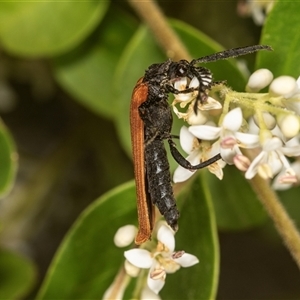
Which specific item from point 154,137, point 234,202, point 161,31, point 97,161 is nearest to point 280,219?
point 154,137

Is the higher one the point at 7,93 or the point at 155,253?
the point at 7,93

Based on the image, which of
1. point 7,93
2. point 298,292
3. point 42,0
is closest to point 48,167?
point 7,93

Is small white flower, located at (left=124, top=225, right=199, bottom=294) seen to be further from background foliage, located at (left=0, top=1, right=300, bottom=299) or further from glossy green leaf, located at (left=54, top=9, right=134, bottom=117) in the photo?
glossy green leaf, located at (left=54, top=9, right=134, bottom=117)

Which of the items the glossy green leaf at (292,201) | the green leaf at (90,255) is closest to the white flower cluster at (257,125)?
the green leaf at (90,255)

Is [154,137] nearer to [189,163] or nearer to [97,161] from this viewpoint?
[189,163]

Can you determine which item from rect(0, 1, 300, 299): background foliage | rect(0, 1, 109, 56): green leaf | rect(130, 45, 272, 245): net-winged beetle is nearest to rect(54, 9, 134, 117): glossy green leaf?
rect(0, 1, 300, 299): background foliage

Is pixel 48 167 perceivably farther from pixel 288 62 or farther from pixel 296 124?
pixel 296 124
